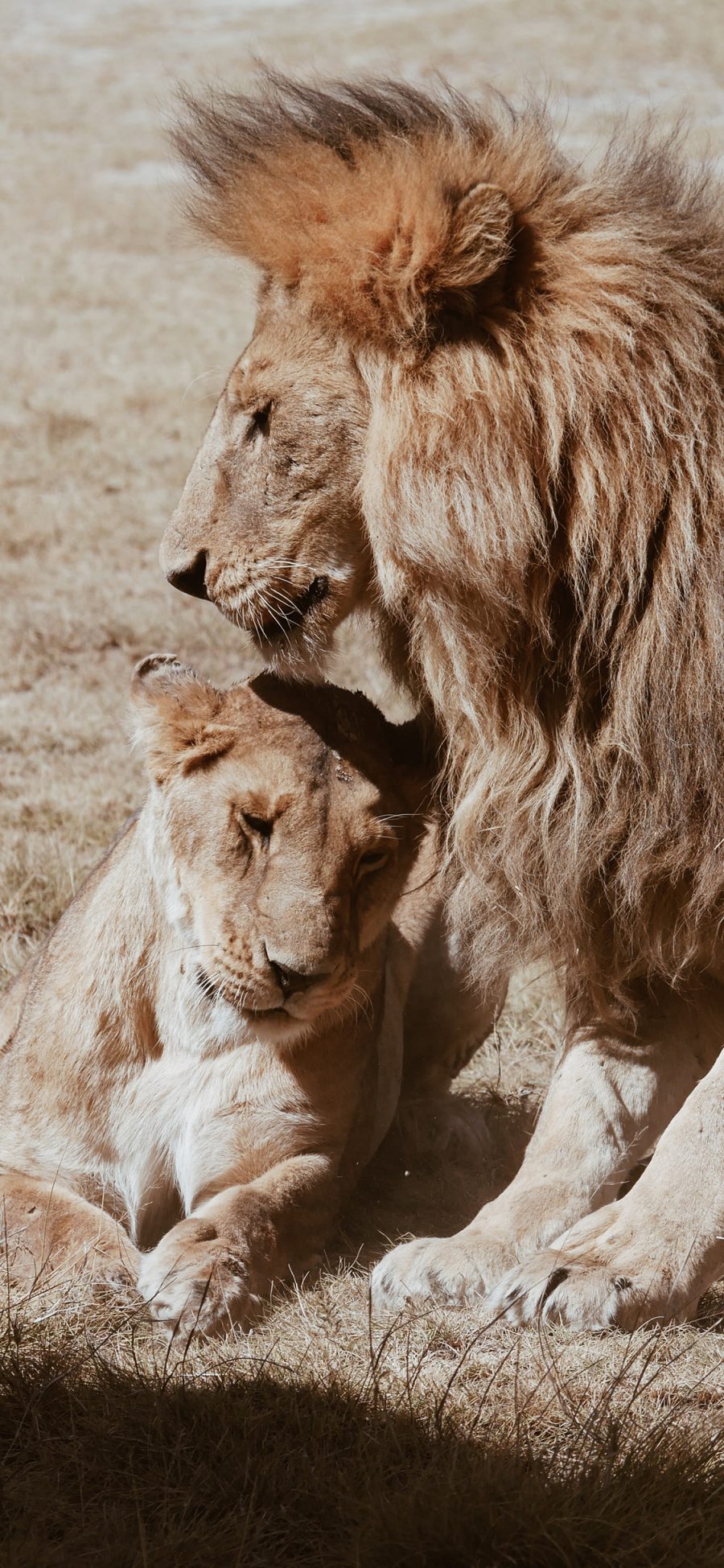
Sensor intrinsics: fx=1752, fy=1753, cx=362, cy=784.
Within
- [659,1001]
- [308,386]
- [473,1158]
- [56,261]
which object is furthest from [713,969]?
[56,261]

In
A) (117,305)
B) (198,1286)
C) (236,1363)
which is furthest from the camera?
(117,305)

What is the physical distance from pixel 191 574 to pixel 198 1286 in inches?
43.4

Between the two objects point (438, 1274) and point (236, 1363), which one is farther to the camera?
point (438, 1274)

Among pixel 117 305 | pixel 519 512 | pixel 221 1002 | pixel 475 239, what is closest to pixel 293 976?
pixel 221 1002

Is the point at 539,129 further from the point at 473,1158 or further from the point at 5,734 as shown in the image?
the point at 5,734

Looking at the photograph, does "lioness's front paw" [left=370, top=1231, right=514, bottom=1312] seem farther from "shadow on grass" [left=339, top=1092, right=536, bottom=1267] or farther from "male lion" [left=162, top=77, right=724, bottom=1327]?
"shadow on grass" [left=339, top=1092, right=536, bottom=1267]

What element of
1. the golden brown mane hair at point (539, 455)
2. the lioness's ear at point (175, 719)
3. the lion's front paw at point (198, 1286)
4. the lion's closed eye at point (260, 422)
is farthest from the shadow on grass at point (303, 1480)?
the lion's closed eye at point (260, 422)

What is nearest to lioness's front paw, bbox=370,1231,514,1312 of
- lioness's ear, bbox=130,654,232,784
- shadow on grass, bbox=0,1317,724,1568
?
shadow on grass, bbox=0,1317,724,1568

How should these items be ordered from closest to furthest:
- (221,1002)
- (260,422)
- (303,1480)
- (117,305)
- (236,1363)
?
(303,1480), (236,1363), (260,422), (221,1002), (117,305)

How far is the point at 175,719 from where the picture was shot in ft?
9.88

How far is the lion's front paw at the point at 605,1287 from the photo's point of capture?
250cm

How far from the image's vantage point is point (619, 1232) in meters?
2.60

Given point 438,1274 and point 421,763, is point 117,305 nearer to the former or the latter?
point 421,763

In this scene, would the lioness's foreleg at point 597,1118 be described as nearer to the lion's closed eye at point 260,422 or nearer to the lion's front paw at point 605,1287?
the lion's front paw at point 605,1287
